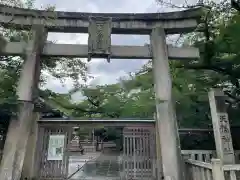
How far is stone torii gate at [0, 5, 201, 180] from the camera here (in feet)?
24.2

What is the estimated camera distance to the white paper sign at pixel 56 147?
7.95m

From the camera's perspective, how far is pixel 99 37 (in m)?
8.39

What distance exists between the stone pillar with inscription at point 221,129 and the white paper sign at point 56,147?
4.92m

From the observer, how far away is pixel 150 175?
797 centimetres

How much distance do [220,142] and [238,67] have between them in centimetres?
441

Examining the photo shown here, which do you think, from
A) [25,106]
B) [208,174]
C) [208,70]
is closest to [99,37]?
[25,106]

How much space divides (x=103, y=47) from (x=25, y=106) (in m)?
3.23

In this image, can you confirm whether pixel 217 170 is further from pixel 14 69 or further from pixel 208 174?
pixel 14 69

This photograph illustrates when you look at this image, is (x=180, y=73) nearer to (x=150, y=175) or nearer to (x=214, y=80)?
(x=214, y=80)

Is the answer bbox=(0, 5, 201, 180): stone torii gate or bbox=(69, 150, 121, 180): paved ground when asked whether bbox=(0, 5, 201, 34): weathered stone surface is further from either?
bbox=(69, 150, 121, 180): paved ground

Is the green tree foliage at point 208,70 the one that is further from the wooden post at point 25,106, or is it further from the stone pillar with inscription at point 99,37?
the wooden post at point 25,106

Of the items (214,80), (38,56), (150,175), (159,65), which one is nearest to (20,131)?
(38,56)

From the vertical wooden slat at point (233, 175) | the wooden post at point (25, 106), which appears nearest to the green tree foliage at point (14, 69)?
the wooden post at point (25, 106)

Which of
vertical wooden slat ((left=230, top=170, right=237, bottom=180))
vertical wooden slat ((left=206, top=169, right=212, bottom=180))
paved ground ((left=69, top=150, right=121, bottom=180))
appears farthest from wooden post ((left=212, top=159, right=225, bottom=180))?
paved ground ((left=69, top=150, right=121, bottom=180))
